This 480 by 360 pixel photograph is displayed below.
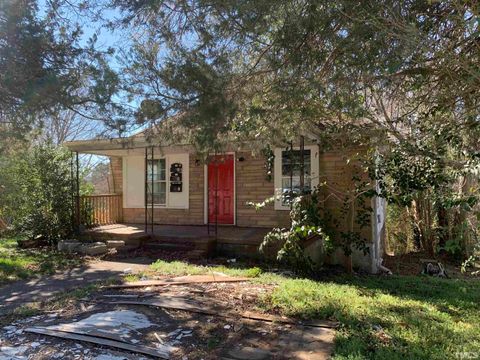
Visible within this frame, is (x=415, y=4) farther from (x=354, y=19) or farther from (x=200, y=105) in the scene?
(x=200, y=105)

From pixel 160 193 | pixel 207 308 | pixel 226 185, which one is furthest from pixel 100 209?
pixel 207 308

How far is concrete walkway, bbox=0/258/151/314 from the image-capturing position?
580 centimetres

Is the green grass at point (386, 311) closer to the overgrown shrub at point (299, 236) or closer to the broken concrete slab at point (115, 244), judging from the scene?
A: the overgrown shrub at point (299, 236)

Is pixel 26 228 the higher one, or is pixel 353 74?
pixel 353 74

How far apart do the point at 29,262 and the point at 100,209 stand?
13.5 ft

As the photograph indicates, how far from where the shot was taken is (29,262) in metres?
8.52

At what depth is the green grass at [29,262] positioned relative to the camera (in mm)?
7430

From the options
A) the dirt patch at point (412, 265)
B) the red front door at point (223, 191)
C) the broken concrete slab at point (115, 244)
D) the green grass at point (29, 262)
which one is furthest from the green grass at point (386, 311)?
the red front door at point (223, 191)

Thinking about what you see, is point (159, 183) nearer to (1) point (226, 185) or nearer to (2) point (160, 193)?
(2) point (160, 193)

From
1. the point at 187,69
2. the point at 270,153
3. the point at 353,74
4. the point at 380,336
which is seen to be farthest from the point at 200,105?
the point at 270,153

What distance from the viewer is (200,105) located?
470 centimetres

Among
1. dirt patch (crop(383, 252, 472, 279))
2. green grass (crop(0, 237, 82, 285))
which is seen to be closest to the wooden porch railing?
green grass (crop(0, 237, 82, 285))

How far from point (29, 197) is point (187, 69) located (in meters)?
8.48

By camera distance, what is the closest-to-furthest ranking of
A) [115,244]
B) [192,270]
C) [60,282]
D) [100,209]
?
[60,282], [192,270], [115,244], [100,209]
